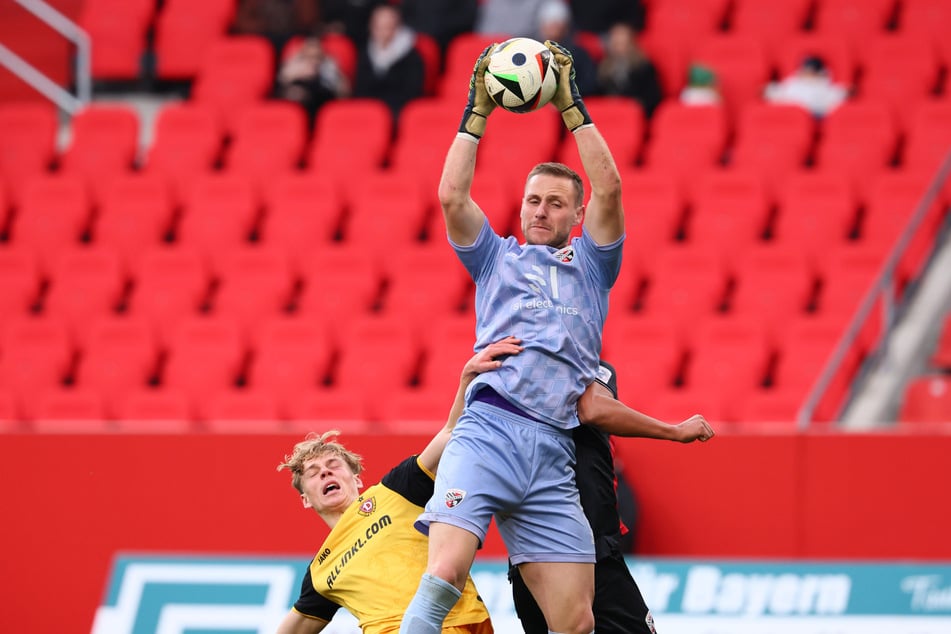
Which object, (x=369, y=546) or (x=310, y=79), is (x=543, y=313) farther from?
(x=310, y=79)

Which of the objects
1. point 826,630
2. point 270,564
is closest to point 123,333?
point 270,564

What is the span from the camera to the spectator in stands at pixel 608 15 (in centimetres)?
1238

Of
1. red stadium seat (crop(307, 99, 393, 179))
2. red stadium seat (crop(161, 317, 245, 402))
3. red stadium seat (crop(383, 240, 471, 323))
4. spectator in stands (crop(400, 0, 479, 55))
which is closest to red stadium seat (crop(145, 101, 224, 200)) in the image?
red stadium seat (crop(307, 99, 393, 179))

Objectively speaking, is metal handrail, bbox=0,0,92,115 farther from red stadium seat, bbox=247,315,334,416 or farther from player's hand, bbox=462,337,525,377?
player's hand, bbox=462,337,525,377

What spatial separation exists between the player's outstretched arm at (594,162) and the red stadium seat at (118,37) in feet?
29.2

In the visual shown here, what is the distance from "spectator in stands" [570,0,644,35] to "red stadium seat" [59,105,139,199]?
3758mm

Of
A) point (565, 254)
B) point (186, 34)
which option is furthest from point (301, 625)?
point (186, 34)

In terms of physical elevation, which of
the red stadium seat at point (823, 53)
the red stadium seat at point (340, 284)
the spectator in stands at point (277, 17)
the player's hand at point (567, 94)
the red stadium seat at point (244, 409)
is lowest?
the red stadium seat at point (244, 409)

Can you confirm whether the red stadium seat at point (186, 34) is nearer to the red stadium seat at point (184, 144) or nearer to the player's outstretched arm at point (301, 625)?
the red stadium seat at point (184, 144)

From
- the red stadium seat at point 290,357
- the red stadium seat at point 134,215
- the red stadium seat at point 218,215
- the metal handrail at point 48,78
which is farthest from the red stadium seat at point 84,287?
the metal handrail at point 48,78

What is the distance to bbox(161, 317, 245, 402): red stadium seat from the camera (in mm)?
10148

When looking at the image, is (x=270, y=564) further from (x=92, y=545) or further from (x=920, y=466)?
(x=920, y=466)

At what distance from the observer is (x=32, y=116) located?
40.6 feet

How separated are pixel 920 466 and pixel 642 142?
4.07 meters
